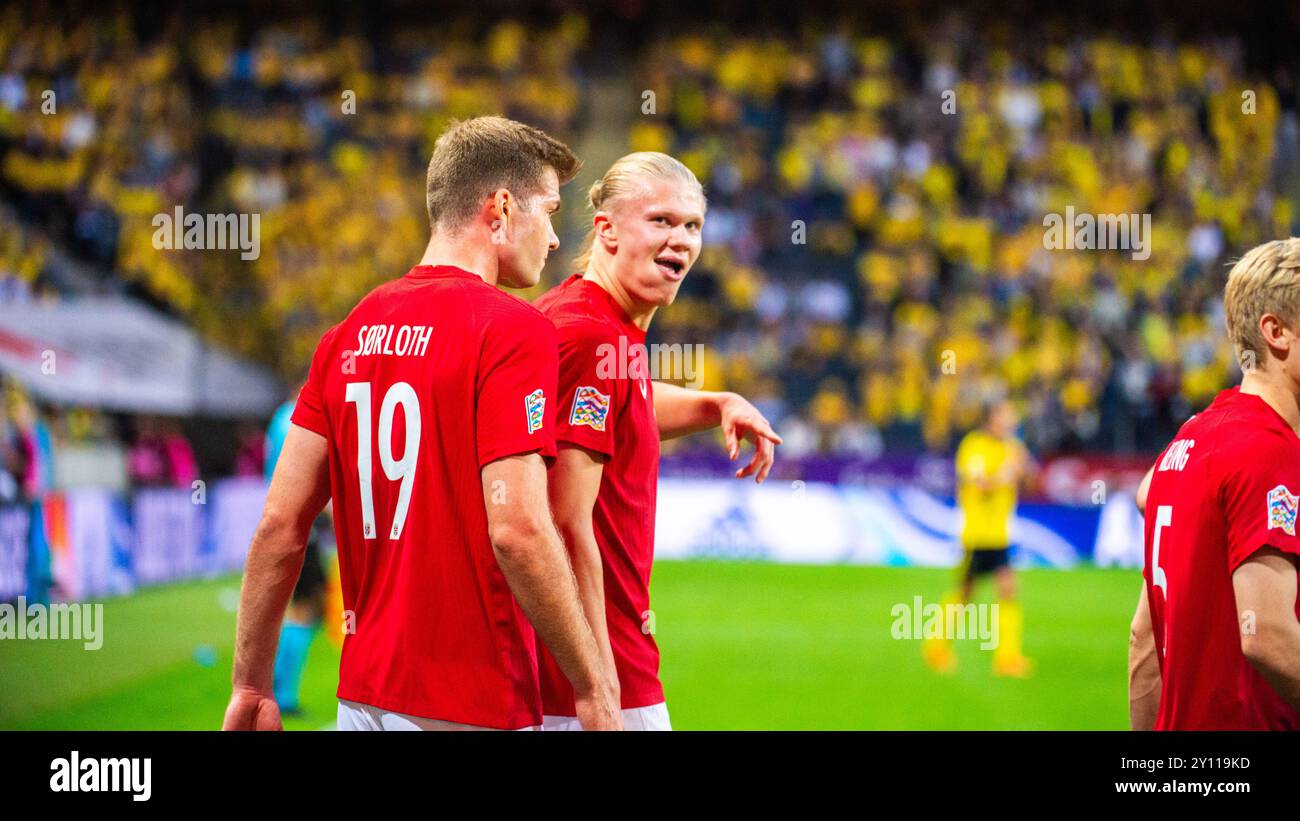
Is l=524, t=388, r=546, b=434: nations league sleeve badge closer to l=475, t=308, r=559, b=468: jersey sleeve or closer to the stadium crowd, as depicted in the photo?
l=475, t=308, r=559, b=468: jersey sleeve

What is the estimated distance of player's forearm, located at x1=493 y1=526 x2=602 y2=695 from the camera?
8.30 ft

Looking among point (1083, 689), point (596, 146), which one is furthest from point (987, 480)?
point (596, 146)

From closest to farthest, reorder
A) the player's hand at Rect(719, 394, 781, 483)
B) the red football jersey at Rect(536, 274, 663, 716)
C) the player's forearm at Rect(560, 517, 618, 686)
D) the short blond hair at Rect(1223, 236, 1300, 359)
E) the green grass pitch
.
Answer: the short blond hair at Rect(1223, 236, 1300, 359)
the player's forearm at Rect(560, 517, 618, 686)
the red football jersey at Rect(536, 274, 663, 716)
the player's hand at Rect(719, 394, 781, 483)
the green grass pitch

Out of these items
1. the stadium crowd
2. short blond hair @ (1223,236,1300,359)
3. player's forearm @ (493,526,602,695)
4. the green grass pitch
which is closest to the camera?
player's forearm @ (493,526,602,695)

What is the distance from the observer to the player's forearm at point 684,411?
12.3 ft

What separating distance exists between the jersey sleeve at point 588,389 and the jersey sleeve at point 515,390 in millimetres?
341

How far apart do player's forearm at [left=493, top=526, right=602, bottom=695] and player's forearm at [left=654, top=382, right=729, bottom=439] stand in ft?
3.98

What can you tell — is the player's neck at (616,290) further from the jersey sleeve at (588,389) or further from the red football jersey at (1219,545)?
the red football jersey at (1219,545)

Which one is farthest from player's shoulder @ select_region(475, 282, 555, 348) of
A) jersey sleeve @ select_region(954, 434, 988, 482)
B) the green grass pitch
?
jersey sleeve @ select_region(954, 434, 988, 482)

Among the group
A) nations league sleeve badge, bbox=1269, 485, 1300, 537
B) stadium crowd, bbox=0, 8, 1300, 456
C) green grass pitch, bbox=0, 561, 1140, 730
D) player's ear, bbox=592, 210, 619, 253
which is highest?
stadium crowd, bbox=0, 8, 1300, 456

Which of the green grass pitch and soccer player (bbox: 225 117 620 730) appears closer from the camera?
soccer player (bbox: 225 117 620 730)

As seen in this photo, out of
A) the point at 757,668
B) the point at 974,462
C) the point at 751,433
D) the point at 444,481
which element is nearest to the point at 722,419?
the point at 751,433

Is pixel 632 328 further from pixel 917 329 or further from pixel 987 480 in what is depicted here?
pixel 917 329

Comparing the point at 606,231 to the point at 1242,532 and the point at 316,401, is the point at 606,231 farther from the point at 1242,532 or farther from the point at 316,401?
the point at 1242,532
